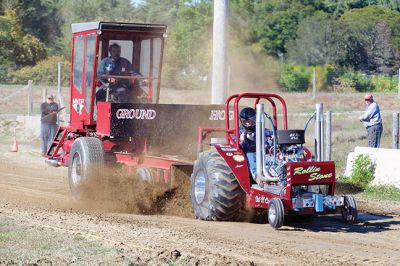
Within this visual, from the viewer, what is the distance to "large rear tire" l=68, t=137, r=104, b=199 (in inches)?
539

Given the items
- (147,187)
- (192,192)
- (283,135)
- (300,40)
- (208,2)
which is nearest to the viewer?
(283,135)

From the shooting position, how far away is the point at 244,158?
1149 centimetres

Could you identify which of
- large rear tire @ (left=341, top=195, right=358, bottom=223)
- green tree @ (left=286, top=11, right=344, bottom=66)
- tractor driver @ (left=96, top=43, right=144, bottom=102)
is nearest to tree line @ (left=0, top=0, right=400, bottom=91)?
green tree @ (left=286, top=11, right=344, bottom=66)

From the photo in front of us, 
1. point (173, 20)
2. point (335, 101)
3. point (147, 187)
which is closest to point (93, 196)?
point (147, 187)

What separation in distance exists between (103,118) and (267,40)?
39.0 meters

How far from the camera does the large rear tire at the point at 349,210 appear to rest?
11305 mm

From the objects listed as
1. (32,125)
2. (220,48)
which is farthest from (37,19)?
(220,48)

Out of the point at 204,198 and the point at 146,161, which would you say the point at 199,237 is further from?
the point at 146,161

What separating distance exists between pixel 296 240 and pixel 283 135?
1.54 m

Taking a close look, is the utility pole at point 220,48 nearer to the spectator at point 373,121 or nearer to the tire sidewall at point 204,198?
the spectator at point 373,121

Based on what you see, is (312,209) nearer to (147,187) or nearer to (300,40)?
(147,187)

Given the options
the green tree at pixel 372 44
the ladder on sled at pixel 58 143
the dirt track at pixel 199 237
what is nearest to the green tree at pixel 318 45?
the green tree at pixel 372 44

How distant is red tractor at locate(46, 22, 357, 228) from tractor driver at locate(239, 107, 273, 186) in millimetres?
105

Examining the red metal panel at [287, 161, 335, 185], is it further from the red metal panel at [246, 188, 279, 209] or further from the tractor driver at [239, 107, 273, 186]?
the tractor driver at [239, 107, 273, 186]
